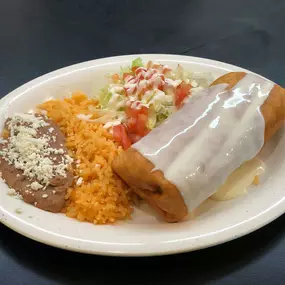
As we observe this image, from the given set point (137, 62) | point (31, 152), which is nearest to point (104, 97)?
point (137, 62)

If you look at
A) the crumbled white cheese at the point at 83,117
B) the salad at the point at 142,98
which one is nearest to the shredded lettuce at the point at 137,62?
the salad at the point at 142,98

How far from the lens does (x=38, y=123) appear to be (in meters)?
1.92

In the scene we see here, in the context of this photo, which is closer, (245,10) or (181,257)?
(181,257)

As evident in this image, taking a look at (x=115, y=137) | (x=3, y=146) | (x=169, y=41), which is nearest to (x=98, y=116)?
(x=115, y=137)

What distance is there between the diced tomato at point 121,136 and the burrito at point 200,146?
184 mm

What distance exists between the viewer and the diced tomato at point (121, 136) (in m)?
1.93

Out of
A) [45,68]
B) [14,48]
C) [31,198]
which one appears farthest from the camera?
[14,48]

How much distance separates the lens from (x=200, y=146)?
5.49ft

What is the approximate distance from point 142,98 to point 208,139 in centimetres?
50

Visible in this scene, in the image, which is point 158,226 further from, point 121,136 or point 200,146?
point 121,136

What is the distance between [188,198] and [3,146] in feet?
2.56

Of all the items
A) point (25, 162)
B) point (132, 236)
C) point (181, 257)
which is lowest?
point (181, 257)

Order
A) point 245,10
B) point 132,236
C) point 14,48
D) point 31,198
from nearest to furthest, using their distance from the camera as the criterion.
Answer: point 132,236 < point 31,198 < point 14,48 < point 245,10

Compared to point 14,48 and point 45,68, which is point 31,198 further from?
point 14,48
